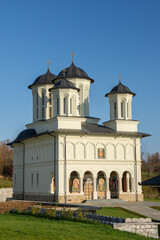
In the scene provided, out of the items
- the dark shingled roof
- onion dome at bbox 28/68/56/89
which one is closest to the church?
the dark shingled roof

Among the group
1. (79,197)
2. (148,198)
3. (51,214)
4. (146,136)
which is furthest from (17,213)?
(148,198)

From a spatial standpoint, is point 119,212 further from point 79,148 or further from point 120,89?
point 120,89

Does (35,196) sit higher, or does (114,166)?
(114,166)

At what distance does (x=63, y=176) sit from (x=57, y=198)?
65.9 inches

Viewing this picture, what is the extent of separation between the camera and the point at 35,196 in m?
32.9

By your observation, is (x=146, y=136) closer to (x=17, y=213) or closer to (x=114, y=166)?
(x=114, y=166)

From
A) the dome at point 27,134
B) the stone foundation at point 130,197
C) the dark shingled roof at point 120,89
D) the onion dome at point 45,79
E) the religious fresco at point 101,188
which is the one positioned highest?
the onion dome at point 45,79

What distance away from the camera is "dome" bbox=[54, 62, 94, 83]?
34.5m

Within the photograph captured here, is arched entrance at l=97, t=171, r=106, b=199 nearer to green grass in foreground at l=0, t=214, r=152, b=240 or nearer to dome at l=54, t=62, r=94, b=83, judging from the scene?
dome at l=54, t=62, r=94, b=83

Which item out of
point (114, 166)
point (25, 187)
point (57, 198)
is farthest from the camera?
point (25, 187)

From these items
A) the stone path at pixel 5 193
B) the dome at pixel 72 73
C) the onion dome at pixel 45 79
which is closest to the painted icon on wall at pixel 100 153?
the dome at pixel 72 73

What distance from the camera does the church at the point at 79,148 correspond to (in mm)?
29578

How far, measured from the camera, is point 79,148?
30125 mm

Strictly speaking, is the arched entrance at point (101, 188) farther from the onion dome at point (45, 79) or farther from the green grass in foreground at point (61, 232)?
the green grass in foreground at point (61, 232)
